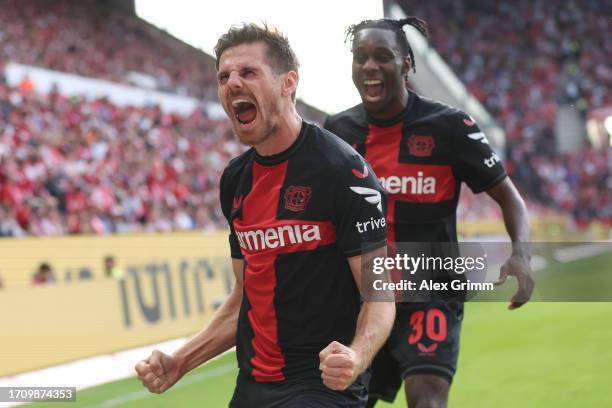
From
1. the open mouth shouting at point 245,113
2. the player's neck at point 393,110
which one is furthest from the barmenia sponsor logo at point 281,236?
the player's neck at point 393,110

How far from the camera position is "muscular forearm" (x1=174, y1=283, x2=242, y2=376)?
137 inches

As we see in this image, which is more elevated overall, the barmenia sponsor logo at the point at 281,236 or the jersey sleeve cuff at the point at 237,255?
the barmenia sponsor logo at the point at 281,236

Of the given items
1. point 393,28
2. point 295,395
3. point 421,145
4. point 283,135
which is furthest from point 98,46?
point 295,395

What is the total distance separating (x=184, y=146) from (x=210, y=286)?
26.1 ft

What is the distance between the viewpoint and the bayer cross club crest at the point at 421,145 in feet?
15.5

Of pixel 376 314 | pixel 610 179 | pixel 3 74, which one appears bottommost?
pixel 610 179

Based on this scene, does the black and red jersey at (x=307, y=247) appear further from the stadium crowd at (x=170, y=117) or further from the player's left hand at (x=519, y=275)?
the stadium crowd at (x=170, y=117)

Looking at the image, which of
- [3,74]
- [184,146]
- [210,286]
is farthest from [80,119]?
[210,286]

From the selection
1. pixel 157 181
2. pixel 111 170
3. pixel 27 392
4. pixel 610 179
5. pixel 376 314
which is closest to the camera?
pixel 376 314

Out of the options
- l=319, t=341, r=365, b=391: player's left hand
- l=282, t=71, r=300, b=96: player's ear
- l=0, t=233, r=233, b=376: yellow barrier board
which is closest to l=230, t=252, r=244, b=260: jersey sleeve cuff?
l=282, t=71, r=300, b=96: player's ear

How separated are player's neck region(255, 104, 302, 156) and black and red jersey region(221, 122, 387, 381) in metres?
0.02

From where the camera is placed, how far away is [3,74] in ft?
58.9

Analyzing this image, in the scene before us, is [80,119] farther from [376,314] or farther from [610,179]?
[610,179]

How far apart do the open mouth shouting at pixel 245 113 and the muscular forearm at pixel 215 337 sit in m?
0.76
